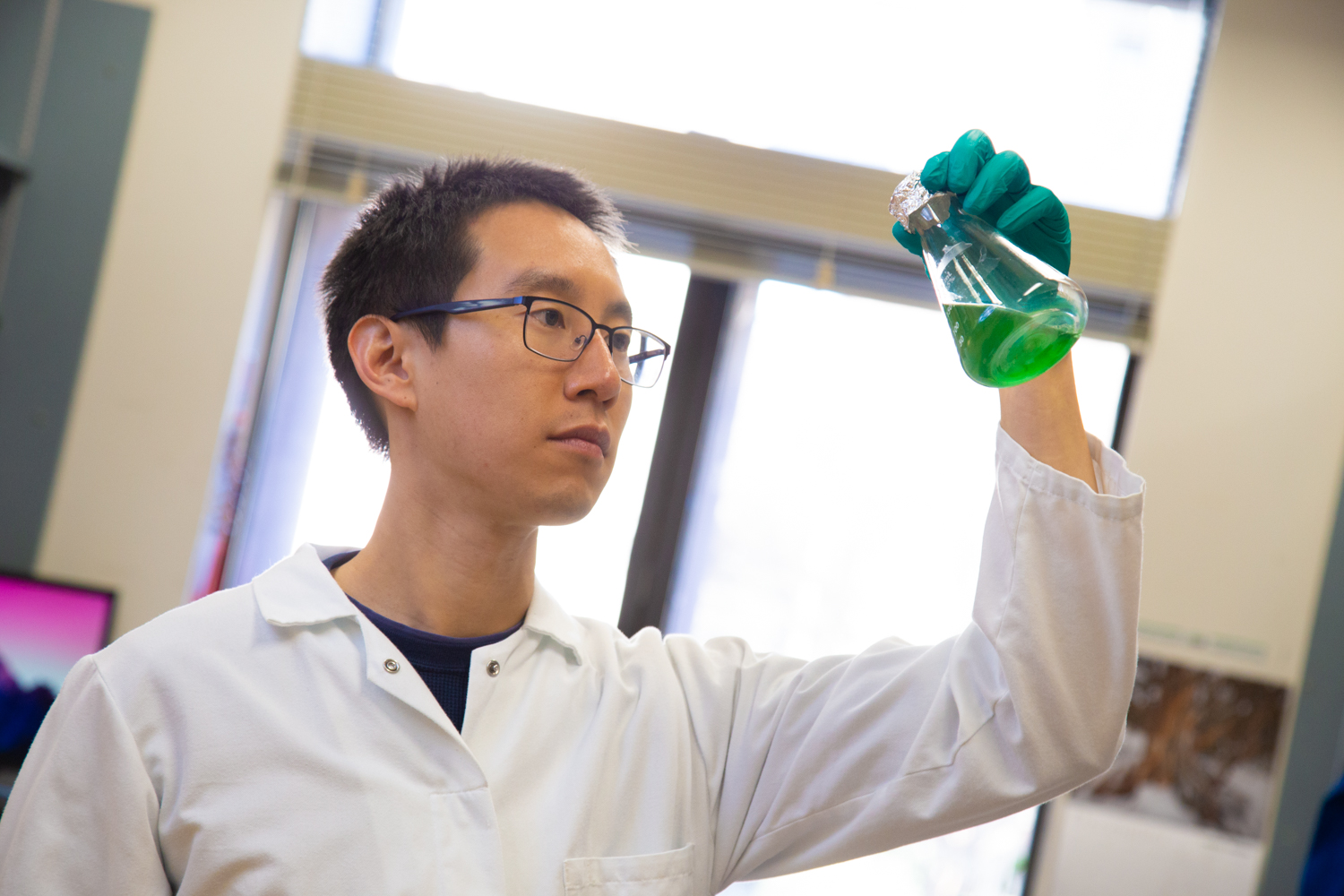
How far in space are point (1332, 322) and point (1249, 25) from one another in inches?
34.4

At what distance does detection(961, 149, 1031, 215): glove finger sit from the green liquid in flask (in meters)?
0.10

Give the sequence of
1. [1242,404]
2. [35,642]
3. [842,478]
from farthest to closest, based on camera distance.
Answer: [842,478], [1242,404], [35,642]

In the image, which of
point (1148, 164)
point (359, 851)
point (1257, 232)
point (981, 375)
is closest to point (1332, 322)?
point (1257, 232)

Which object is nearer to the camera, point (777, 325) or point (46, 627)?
point (46, 627)

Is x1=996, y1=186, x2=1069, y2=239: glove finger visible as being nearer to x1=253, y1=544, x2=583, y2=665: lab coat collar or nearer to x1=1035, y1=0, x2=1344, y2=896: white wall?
x1=253, y1=544, x2=583, y2=665: lab coat collar

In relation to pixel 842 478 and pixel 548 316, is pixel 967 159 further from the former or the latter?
pixel 842 478

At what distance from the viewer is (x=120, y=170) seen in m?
2.62

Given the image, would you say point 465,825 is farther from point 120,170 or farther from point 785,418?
point 120,170

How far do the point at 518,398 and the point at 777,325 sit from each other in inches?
73.7

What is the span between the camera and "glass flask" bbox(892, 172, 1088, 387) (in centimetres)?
81

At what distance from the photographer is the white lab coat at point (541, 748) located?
80 centimetres

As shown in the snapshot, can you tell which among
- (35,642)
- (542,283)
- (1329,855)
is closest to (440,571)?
(542,283)

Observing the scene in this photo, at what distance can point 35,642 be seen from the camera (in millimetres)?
2416

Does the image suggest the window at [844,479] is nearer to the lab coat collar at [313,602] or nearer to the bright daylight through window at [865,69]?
the bright daylight through window at [865,69]
